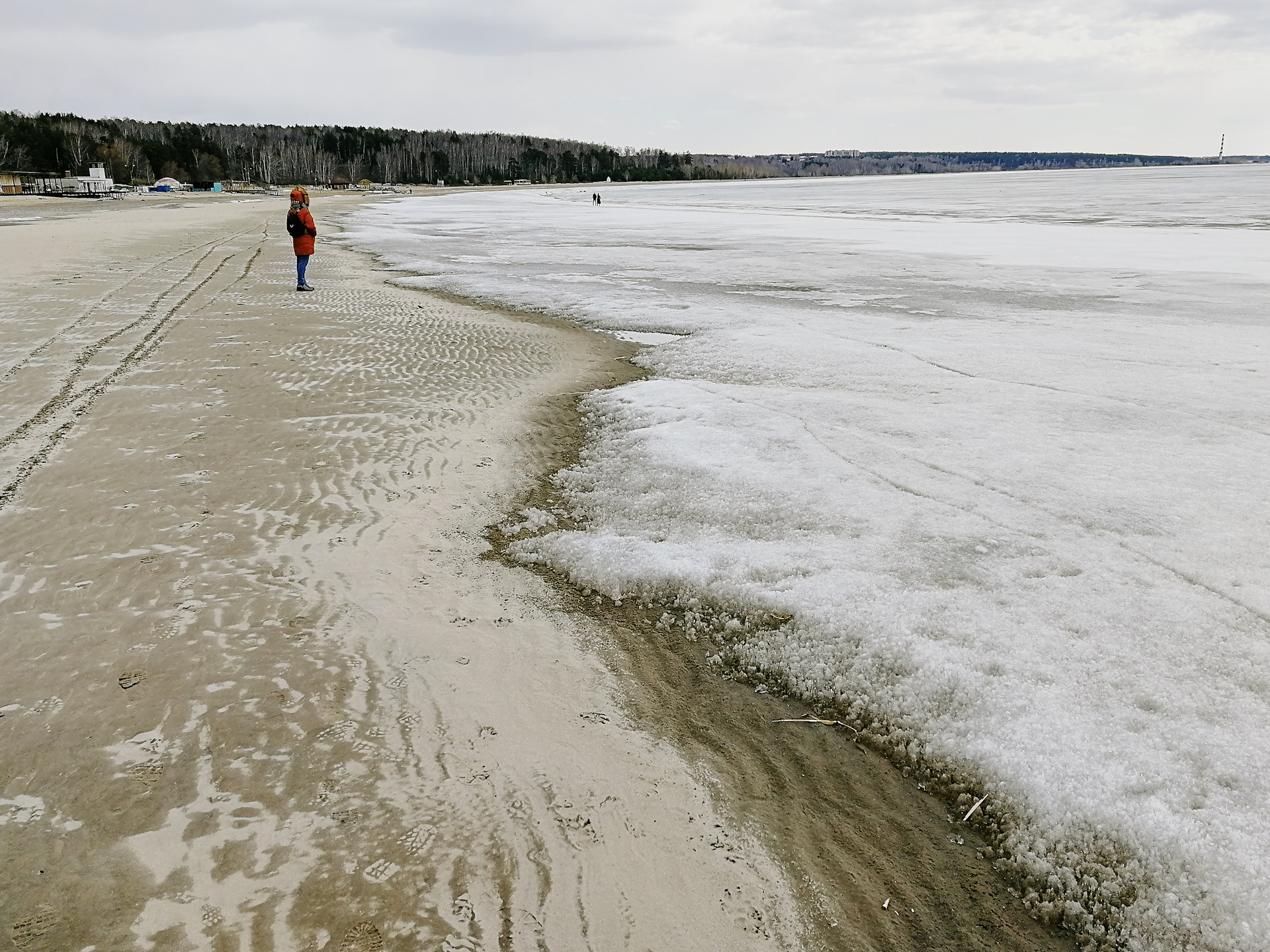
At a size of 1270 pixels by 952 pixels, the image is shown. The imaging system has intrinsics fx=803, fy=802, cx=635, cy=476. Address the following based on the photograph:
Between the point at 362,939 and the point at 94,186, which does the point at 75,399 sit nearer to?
the point at 362,939

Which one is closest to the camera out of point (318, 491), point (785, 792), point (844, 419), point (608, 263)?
point (785, 792)

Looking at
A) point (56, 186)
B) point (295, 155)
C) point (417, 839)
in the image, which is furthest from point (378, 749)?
point (295, 155)

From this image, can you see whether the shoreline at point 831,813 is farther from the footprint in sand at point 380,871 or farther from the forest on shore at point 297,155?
the forest on shore at point 297,155

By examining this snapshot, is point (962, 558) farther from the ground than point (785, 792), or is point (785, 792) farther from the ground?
point (962, 558)

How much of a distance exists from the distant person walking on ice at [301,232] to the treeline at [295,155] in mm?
102360

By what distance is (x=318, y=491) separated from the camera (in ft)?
18.1

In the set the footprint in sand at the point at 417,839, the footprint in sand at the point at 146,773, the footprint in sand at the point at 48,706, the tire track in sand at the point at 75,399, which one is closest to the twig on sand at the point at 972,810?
the footprint in sand at the point at 417,839

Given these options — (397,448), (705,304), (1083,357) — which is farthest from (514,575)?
(705,304)

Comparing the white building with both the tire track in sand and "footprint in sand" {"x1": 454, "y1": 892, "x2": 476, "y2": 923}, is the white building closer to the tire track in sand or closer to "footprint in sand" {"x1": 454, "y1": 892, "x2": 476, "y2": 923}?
the tire track in sand

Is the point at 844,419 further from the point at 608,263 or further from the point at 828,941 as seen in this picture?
the point at 608,263

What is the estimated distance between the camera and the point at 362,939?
7.57 feet

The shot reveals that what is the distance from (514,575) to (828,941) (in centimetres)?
265

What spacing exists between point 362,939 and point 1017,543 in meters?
3.90

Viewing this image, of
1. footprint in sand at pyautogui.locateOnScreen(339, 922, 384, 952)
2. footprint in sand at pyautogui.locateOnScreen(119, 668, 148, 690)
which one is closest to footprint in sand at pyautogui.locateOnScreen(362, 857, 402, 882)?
footprint in sand at pyautogui.locateOnScreen(339, 922, 384, 952)
